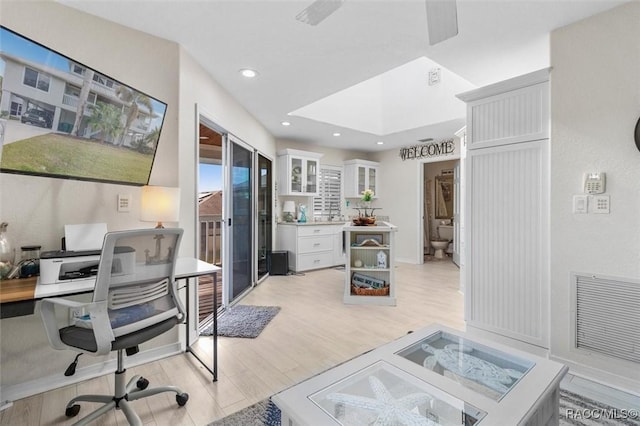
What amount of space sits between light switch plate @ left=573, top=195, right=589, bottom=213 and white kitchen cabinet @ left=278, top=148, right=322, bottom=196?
4.12 meters

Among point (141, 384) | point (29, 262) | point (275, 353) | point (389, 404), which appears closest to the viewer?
point (389, 404)

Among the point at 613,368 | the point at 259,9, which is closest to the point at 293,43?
the point at 259,9

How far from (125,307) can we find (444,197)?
754 cm

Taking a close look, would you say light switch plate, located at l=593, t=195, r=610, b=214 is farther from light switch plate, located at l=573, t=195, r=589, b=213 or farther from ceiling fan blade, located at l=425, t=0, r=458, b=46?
ceiling fan blade, located at l=425, t=0, r=458, b=46

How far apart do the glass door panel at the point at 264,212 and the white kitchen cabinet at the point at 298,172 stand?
0.35 meters

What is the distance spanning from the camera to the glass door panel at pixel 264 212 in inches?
184

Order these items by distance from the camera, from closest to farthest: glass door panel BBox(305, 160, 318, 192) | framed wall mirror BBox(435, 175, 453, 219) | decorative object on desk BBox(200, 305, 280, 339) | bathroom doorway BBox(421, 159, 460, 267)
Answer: decorative object on desk BBox(200, 305, 280, 339) < glass door panel BBox(305, 160, 318, 192) < bathroom doorway BBox(421, 159, 460, 267) < framed wall mirror BBox(435, 175, 453, 219)

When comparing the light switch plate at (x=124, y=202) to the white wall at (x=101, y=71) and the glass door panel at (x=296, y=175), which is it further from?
the glass door panel at (x=296, y=175)

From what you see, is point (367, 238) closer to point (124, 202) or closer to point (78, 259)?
point (124, 202)

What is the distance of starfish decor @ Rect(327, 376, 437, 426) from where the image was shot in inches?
40.0

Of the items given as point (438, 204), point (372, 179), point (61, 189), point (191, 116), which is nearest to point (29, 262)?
point (61, 189)

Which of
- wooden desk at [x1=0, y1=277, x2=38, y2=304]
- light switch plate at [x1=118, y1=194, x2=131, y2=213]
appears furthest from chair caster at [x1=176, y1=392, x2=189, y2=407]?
light switch plate at [x1=118, y1=194, x2=131, y2=213]

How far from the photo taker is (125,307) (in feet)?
4.93

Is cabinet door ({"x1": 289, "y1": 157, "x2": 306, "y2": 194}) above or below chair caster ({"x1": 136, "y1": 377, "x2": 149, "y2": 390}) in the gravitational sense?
above
